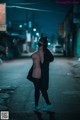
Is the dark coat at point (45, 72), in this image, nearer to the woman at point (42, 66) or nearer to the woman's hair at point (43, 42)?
the woman at point (42, 66)

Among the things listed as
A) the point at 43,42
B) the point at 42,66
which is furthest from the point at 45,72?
the point at 43,42

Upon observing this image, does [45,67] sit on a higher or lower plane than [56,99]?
higher

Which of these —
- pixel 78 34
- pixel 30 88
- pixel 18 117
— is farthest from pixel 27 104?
pixel 78 34

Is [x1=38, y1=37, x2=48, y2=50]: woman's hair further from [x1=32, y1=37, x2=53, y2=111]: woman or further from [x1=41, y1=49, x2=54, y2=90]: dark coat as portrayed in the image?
[x1=41, y1=49, x2=54, y2=90]: dark coat

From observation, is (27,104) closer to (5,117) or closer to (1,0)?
(5,117)

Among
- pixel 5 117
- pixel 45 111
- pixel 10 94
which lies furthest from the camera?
pixel 10 94

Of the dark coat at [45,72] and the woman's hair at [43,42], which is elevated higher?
the woman's hair at [43,42]

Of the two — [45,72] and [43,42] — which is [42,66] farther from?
[43,42]

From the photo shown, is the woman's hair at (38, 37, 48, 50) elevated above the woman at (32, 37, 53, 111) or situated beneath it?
elevated above

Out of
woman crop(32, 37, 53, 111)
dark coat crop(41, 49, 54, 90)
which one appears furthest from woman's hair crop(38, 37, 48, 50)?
dark coat crop(41, 49, 54, 90)

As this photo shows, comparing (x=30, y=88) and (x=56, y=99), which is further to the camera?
(x=30, y=88)

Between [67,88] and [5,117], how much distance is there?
6.73 m

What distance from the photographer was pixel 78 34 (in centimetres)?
5166

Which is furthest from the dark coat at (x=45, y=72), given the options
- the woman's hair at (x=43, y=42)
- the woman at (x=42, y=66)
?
the woman's hair at (x=43, y=42)
